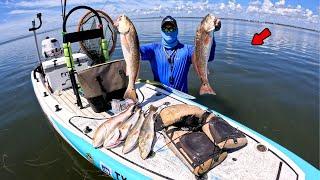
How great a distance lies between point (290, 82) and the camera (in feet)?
41.3

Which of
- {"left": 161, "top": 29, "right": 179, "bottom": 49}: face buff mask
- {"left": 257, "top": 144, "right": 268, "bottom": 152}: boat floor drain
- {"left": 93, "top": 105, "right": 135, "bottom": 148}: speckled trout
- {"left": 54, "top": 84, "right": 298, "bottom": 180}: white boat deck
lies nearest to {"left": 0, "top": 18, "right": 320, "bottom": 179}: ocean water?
{"left": 93, "top": 105, "right": 135, "bottom": 148}: speckled trout

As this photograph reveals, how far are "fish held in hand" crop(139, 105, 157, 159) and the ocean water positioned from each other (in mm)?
2014

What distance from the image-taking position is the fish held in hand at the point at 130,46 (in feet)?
18.2

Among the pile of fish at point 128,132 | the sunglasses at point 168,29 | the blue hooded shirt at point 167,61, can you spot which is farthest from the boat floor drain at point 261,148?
the sunglasses at point 168,29

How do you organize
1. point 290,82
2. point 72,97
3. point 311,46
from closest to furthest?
A: point 72,97 < point 290,82 < point 311,46

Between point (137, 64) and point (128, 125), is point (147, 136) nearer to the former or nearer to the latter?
point (128, 125)

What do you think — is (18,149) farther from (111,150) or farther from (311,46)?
(311,46)

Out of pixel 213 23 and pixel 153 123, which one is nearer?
pixel 213 23

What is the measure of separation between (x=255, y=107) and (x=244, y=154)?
5.52 metres

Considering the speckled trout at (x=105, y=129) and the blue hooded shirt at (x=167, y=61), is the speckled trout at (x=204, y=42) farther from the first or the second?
the speckled trout at (x=105, y=129)

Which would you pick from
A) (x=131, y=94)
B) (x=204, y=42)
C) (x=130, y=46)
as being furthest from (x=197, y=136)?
(x=130, y=46)

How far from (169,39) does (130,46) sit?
1264 mm

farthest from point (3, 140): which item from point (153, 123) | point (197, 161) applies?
point (197, 161)

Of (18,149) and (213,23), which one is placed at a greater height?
(213,23)
